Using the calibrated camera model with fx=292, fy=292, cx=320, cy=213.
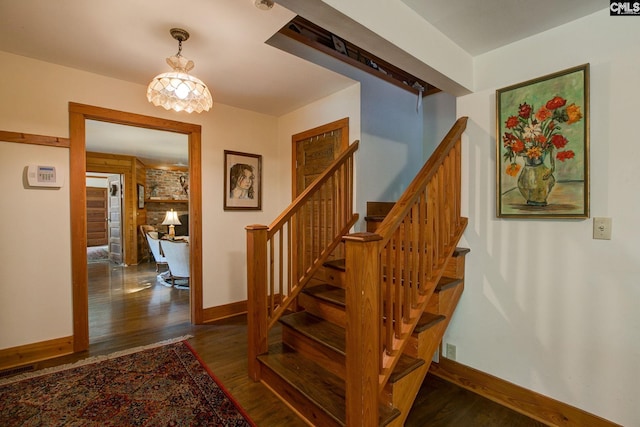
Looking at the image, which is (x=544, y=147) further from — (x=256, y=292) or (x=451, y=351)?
(x=256, y=292)

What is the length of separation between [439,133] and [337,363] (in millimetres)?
2834

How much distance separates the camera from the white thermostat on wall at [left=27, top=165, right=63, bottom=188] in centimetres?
235

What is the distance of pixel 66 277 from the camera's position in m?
2.51

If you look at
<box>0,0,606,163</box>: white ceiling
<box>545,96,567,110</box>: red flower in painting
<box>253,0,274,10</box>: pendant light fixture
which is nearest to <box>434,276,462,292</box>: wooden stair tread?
<box>545,96,567,110</box>: red flower in painting

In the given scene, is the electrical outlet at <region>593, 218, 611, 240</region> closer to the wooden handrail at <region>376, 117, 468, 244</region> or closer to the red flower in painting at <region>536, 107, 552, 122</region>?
the red flower in painting at <region>536, 107, 552, 122</region>

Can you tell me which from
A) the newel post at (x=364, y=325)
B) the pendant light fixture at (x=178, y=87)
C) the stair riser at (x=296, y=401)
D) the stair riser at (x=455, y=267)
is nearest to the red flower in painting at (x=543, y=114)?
the stair riser at (x=455, y=267)

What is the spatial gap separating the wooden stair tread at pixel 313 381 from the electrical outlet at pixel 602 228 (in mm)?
1496

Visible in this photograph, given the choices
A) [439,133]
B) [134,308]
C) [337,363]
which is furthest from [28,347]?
[439,133]

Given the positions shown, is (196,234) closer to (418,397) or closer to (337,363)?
(337,363)

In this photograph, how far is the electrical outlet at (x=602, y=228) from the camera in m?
1.63

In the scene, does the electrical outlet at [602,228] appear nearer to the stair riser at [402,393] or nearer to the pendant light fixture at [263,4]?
the stair riser at [402,393]

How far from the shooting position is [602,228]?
165cm

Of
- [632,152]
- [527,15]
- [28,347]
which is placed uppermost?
[527,15]

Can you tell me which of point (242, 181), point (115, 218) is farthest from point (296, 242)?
point (115, 218)
